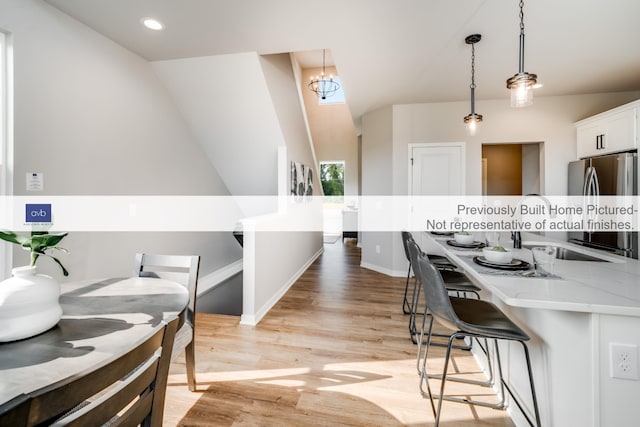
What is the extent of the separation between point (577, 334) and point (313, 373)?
62.1 inches

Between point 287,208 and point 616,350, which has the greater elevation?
point 287,208

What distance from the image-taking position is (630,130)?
3195 millimetres

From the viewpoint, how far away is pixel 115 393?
65 centimetres

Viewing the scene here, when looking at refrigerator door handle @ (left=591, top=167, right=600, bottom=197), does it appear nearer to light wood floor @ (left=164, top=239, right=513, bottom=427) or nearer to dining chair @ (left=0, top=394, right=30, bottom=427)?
light wood floor @ (left=164, top=239, right=513, bottom=427)

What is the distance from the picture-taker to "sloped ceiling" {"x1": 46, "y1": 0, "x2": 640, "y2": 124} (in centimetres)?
218

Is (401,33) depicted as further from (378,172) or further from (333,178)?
(333,178)

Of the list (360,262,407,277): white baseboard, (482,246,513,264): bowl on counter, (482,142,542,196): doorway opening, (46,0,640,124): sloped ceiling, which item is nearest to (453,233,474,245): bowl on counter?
(482,246,513,264): bowl on counter

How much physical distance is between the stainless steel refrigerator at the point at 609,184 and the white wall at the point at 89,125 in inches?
201

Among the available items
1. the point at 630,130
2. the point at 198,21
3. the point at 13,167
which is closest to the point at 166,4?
the point at 198,21

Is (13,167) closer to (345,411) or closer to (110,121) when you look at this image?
(110,121)

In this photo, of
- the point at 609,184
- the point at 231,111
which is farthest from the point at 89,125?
the point at 609,184

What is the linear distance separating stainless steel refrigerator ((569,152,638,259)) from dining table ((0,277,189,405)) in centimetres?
444

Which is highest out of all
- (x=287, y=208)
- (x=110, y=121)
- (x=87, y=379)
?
(x=110, y=121)

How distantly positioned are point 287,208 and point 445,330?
7.97 ft
